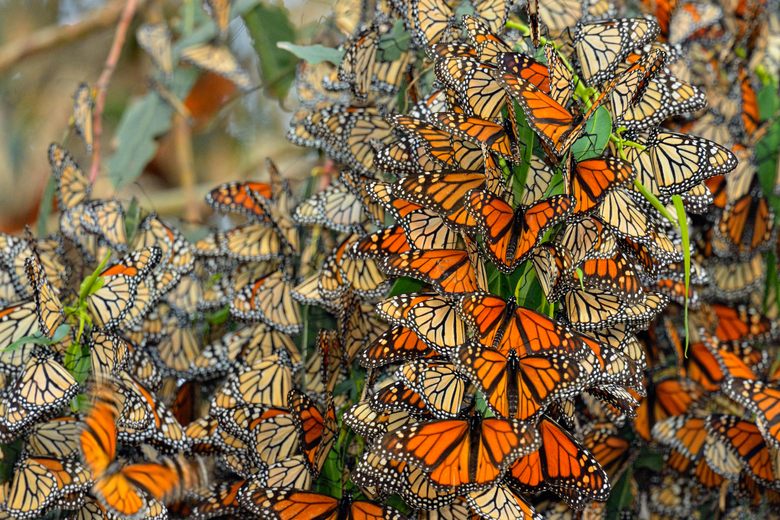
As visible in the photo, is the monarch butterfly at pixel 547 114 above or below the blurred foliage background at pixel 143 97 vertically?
below

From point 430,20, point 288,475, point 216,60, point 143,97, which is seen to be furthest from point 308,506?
point 143,97

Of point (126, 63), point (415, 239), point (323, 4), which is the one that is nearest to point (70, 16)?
point (126, 63)

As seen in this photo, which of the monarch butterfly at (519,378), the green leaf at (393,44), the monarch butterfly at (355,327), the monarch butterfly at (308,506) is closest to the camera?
the monarch butterfly at (519,378)

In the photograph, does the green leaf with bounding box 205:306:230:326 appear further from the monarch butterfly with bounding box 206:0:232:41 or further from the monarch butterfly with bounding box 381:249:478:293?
the monarch butterfly with bounding box 206:0:232:41

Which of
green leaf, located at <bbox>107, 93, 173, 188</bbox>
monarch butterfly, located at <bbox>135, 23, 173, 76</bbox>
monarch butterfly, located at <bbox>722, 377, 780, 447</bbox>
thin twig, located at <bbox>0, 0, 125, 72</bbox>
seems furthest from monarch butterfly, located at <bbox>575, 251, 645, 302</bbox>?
thin twig, located at <bbox>0, 0, 125, 72</bbox>

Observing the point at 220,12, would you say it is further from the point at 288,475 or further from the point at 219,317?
the point at 288,475

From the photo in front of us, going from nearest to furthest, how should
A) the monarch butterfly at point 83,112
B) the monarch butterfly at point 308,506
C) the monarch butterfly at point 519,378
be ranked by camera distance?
1. the monarch butterfly at point 519,378
2. the monarch butterfly at point 308,506
3. the monarch butterfly at point 83,112

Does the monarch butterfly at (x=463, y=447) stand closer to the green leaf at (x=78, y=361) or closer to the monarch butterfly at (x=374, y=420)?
the monarch butterfly at (x=374, y=420)

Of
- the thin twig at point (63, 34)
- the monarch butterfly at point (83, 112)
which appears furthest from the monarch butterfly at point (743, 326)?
the thin twig at point (63, 34)
